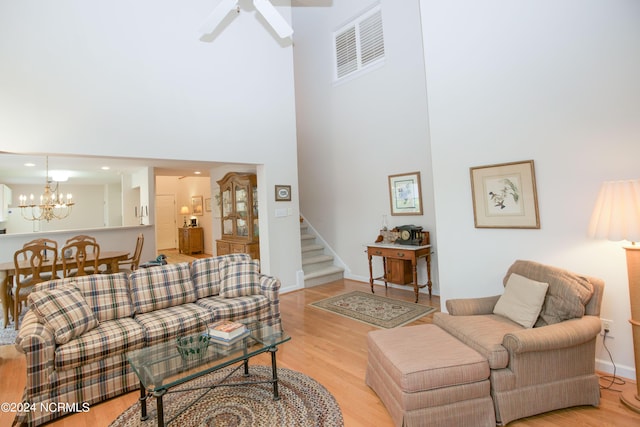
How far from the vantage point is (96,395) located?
2.22 m

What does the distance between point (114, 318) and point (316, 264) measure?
142 inches

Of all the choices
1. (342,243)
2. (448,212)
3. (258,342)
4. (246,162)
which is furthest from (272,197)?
(258,342)

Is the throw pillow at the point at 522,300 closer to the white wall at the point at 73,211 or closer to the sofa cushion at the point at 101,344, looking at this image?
the sofa cushion at the point at 101,344

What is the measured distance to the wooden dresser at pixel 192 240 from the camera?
376 inches

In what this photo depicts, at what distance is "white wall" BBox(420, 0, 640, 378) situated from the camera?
2.31 m

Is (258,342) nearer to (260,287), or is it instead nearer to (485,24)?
(260,287)

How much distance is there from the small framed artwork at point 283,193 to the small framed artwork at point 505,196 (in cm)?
291

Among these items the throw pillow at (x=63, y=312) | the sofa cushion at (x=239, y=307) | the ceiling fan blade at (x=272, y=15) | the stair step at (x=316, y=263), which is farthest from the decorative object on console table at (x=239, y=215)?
the throw pillow at (x=63, y=312)

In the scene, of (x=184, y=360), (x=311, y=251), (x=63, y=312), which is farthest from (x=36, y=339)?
(x=311, y=251)

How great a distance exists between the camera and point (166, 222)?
10828 millimetres

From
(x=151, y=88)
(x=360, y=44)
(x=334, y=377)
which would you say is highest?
(x=360, y=44)

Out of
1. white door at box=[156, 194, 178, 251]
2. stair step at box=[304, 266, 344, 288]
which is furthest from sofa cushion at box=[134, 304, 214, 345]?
white door at box=[156, 194, 178, 251]

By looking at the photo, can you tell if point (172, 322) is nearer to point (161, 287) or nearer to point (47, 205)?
Answer: point (161, 287)

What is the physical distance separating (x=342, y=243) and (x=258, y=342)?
153 inches
